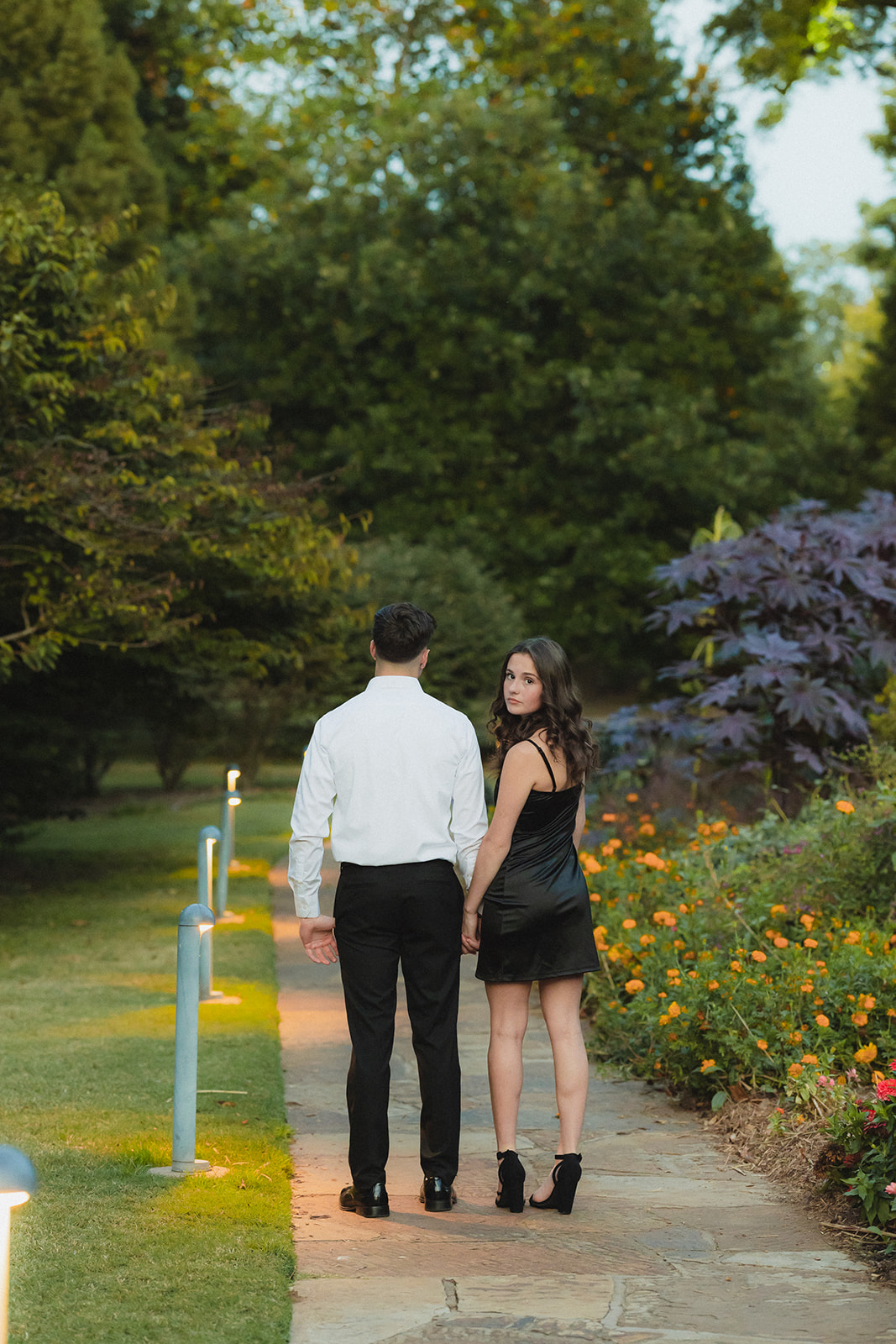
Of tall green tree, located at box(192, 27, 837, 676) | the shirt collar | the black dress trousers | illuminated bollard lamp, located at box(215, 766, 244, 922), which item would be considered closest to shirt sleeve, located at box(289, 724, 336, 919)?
the black dress trousers

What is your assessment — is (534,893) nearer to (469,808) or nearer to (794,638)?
(469,808)

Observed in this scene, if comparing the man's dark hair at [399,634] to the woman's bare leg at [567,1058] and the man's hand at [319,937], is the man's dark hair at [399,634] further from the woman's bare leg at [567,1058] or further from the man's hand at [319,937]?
the woman's bare leg at [567,1058]

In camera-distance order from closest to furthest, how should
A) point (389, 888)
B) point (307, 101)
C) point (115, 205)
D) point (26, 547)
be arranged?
point (389, 888) < point (26, 547) < point (115, 205) < point (307, 101)

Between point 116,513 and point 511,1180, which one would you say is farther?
point 116,513

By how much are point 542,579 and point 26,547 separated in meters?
17.9

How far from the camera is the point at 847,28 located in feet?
71.1

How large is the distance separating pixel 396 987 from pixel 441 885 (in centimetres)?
35

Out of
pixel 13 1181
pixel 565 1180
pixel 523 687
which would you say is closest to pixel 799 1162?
pixel 565 1180

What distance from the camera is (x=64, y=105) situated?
20.4 meters

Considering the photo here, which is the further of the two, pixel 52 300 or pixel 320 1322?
pixel 52 300

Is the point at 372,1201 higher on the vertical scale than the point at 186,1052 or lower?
lower

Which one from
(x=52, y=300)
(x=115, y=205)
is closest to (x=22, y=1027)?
(x=52, y=300)

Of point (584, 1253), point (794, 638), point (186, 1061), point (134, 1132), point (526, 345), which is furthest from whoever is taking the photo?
point (526, 345)

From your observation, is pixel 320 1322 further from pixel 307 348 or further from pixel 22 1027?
pixel 307 348
